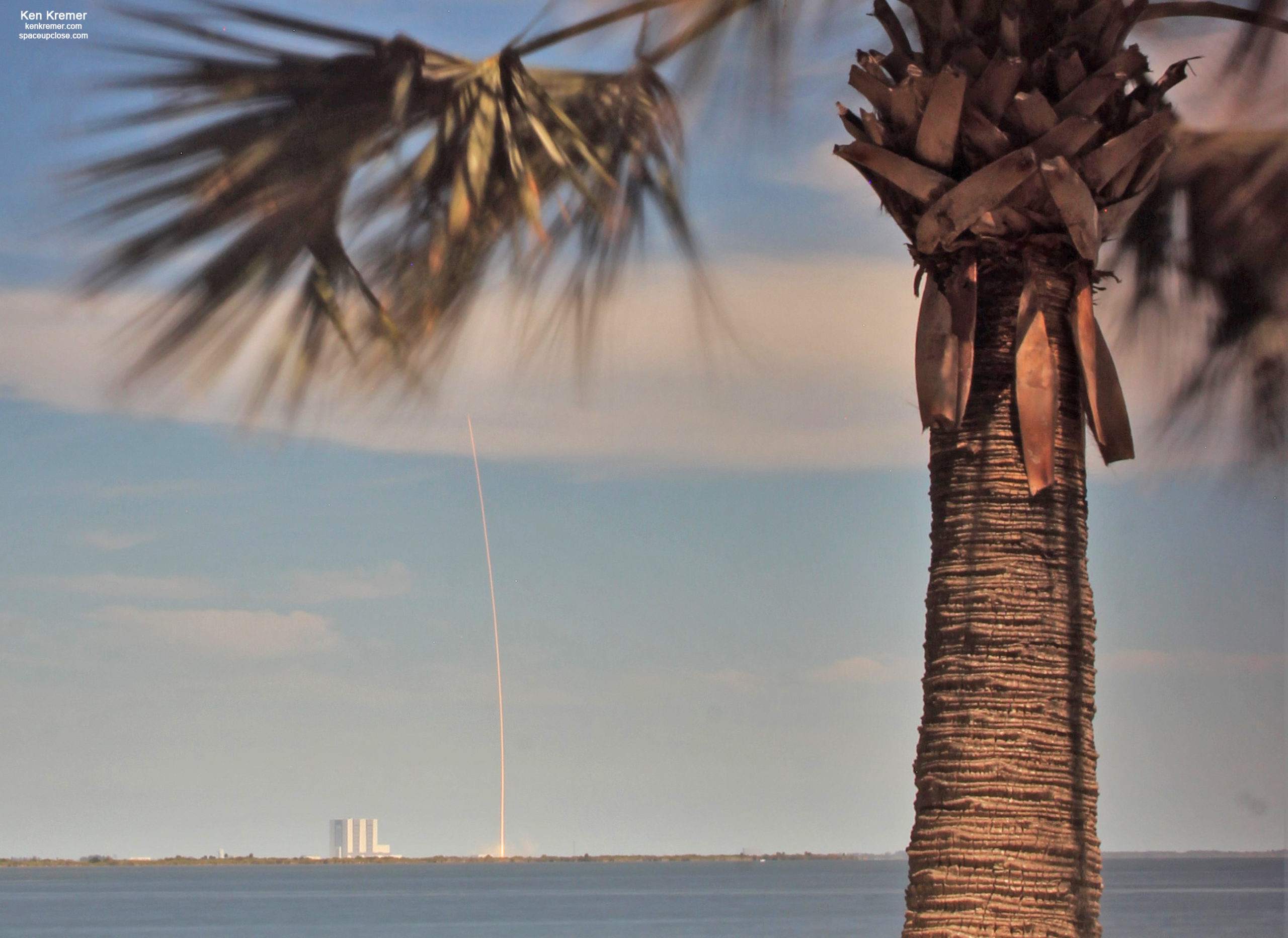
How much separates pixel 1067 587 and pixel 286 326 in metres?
2.12

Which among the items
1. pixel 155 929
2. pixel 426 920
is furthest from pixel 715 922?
pixel 155 929

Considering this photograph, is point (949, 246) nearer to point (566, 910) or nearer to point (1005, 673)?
point (1005, 673)

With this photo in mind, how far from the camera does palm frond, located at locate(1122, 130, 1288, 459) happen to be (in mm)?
4438

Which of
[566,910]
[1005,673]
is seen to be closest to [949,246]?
[1005,673]

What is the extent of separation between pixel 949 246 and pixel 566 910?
110 meters

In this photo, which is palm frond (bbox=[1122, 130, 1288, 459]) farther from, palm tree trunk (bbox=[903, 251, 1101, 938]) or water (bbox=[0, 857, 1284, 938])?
water (bbox=[0, 857, 1284, 938])

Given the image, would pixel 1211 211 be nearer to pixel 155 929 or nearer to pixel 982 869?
pixel 982 869

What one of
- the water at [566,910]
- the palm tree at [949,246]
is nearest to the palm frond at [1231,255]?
the palm tree at [949,246]

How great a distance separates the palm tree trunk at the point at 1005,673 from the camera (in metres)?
3.41

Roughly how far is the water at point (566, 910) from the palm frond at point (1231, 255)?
2248 inches

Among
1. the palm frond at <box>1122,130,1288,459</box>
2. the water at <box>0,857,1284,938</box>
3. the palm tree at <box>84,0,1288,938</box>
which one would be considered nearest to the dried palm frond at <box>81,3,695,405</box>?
the palm tree at <box>84,0,1288,938</box>

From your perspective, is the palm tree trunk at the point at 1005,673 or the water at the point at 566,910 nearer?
the palm tree trunk at the point at 1005,673

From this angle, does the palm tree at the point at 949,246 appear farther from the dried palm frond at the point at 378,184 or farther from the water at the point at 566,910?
the water at the point at 566,910

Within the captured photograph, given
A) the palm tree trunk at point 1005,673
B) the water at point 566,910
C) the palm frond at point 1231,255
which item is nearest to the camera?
the palm tree trunk at point 1005,673
